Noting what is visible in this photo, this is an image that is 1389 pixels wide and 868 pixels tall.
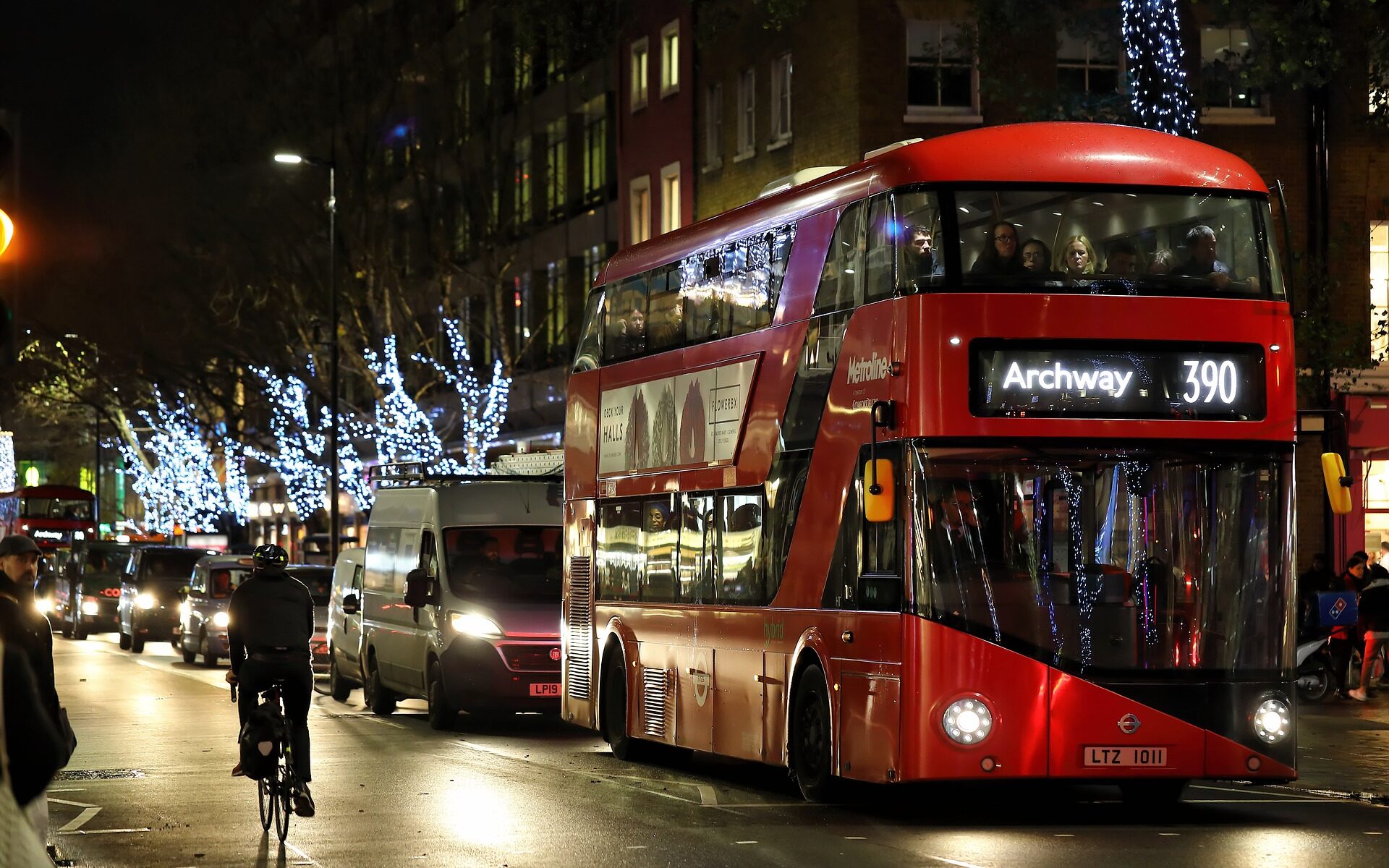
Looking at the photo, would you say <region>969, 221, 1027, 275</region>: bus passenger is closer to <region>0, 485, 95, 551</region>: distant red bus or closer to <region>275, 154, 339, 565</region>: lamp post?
<region>275, 154, 339, 565</region>: lamp post

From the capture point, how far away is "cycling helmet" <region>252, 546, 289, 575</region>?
564 inches

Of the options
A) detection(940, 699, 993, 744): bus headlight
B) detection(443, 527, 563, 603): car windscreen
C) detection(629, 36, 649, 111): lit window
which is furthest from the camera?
detection(629, 36, 649, 111): lit window

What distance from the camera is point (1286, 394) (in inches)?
568

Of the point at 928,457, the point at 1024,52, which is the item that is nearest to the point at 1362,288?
the point at 1024,52

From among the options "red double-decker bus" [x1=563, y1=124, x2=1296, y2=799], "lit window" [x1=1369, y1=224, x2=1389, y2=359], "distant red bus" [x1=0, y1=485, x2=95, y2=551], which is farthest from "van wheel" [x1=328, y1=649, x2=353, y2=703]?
"distant red bus" [x1=0, y1=485, x2=95, y2=551]

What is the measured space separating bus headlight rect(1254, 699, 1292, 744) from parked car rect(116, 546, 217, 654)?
105 ft

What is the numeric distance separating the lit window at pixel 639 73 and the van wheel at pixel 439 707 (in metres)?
25.5

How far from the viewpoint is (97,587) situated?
52562mm

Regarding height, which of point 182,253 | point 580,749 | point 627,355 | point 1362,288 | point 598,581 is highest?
point 182,253

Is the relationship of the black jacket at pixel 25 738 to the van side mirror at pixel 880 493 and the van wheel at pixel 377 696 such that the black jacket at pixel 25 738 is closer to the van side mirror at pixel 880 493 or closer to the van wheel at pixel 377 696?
the van side mirror at pixel 880 493

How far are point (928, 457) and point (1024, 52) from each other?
23.6 metres

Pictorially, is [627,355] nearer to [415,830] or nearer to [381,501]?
[415,830]

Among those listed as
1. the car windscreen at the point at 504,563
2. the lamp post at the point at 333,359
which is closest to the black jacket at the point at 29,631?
the car windscreen at the point at 504,563

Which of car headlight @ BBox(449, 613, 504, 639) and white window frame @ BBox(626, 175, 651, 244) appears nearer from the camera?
car headlight @ BBox(449, 613, 504, 639)
